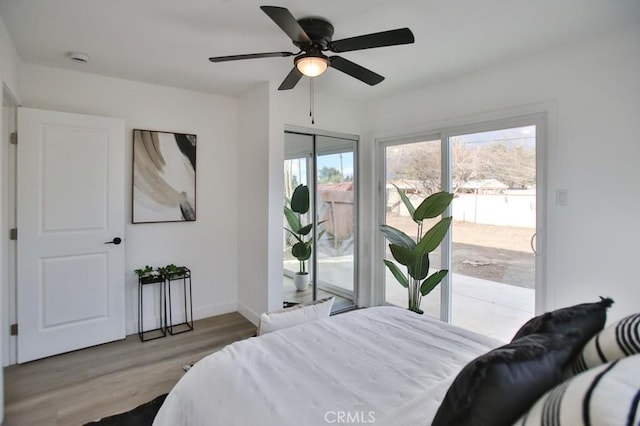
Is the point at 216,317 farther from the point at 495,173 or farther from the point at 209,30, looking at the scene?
the point at 495,173

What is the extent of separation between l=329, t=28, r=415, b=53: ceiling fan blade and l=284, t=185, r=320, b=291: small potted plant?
184 cm

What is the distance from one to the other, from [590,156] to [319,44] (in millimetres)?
2052

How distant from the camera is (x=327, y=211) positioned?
12.9ft

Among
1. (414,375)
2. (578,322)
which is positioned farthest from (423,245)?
(578,322)

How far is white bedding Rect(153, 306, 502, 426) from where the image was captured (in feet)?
3.68

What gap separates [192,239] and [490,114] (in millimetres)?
3248

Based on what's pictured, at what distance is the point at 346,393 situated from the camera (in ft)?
4.01

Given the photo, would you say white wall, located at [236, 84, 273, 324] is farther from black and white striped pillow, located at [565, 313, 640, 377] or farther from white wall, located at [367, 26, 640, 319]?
black and white striped pillow, located at [565, 313, 640, 377]

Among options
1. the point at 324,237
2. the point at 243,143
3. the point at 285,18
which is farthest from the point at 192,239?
the point at 285,18

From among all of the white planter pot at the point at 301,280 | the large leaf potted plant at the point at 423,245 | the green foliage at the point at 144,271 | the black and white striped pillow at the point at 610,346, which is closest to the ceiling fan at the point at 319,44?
the large leaf potted plant at the point at 423,245

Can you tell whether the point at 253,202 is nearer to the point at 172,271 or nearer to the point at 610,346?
the point at 172,271

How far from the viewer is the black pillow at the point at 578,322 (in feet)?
3.39

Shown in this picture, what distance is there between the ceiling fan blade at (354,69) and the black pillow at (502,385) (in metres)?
1.93

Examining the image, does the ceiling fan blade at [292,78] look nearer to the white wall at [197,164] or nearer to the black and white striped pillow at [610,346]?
the white wall at [197,164]
